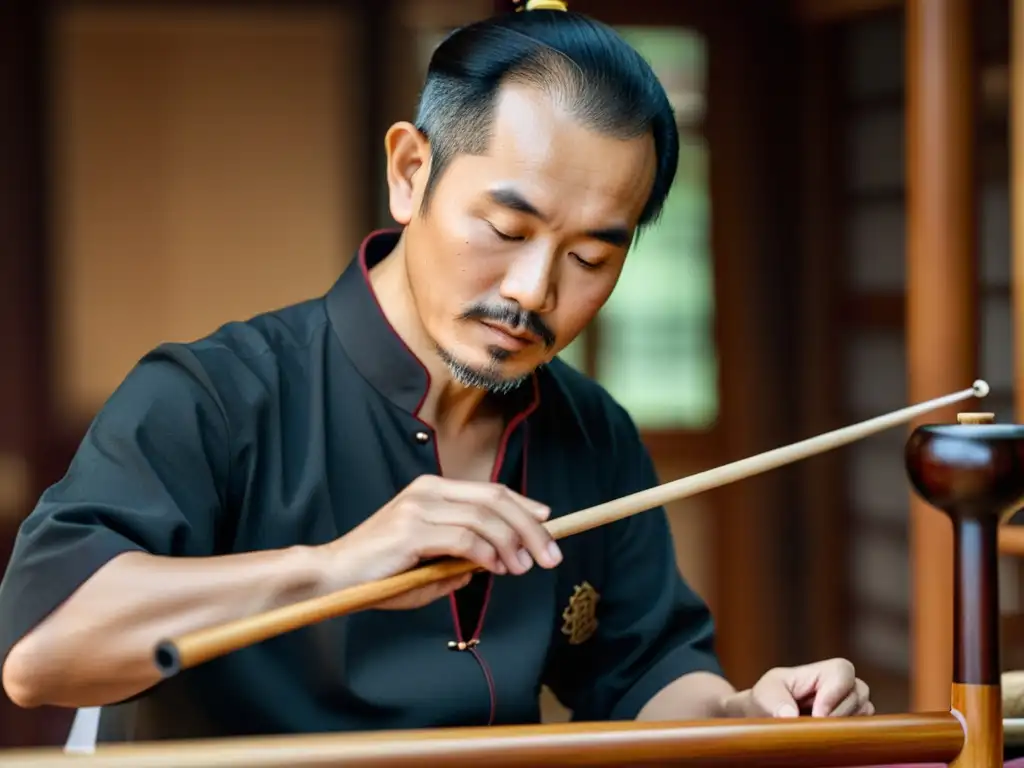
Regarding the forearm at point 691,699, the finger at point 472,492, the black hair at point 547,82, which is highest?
the black hair at point 547,82

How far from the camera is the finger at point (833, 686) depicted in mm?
1420

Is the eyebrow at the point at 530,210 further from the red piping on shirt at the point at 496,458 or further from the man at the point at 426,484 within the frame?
the red piping on shirt at the point at 496,458

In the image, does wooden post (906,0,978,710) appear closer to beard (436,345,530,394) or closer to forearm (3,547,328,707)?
beard (436,345,530,394)

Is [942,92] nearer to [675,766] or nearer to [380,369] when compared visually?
[380,369]

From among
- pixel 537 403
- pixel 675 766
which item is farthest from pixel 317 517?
Result: pixel 675 766

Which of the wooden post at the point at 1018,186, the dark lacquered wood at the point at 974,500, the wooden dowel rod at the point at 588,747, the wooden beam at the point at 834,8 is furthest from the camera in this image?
the wooden beam at the point at 834,8

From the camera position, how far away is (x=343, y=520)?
1.63 metres

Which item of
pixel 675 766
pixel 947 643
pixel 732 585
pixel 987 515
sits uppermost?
pixel 987 515

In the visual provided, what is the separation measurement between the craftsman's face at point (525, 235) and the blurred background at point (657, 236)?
134 inches

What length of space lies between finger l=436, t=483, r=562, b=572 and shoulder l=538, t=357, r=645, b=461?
63cm

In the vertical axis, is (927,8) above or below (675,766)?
above

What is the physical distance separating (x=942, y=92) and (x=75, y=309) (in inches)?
129

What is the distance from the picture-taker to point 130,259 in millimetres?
4832

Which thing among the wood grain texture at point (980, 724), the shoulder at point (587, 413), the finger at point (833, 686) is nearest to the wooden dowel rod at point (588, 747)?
the wood grain texture at point (980, 724)
